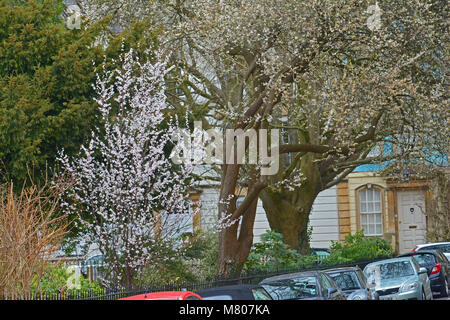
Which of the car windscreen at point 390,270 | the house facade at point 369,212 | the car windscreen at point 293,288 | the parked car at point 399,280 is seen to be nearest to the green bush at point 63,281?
the car windscreen at point 293,288

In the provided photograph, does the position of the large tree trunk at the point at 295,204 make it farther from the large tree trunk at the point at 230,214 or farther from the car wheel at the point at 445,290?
the car wheel at the point at 445,290

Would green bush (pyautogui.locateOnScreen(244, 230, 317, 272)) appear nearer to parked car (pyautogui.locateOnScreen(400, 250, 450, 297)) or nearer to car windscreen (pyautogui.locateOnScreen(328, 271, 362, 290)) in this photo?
parked car (pyautogui.locateOnScreen(400, 250, 450, 297))

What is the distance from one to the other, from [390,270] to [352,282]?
7.80ft

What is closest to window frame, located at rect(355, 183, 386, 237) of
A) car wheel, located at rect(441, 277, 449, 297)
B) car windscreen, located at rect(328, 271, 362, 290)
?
car wheel, located at rect(441, 277, 449, 297)

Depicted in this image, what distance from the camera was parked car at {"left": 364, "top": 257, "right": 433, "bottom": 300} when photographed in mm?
17234

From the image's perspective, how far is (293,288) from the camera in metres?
13.5

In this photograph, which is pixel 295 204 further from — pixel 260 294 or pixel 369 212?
pixel 260 294

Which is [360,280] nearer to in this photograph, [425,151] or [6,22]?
[425,151]

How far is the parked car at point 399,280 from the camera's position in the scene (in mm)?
17234

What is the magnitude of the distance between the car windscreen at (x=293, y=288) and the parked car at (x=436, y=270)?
760 centimetres

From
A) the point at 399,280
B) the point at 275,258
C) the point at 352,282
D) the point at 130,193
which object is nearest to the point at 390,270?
the point at 399,280

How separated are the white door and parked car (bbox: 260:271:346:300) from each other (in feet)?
72.6

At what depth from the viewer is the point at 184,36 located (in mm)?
20000

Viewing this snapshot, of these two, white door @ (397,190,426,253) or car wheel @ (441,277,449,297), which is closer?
car wheel @ (441,277,449,297)
